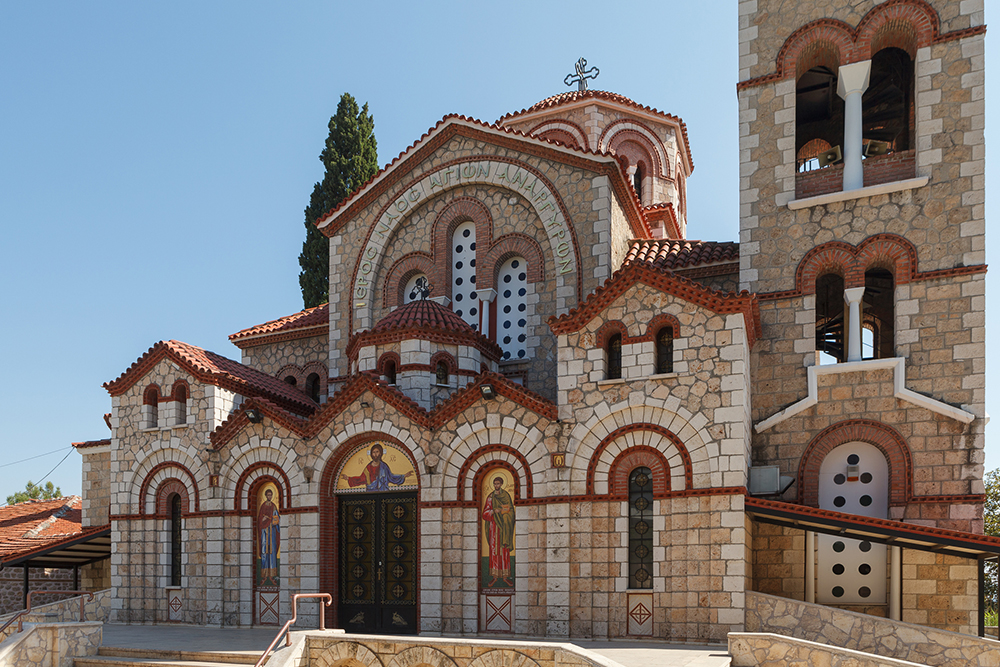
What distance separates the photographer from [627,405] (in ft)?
50.7

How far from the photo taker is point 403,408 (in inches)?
676

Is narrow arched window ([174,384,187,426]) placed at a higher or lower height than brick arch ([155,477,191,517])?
higher

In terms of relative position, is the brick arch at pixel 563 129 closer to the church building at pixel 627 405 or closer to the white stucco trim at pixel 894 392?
the church building at pixel 627 405

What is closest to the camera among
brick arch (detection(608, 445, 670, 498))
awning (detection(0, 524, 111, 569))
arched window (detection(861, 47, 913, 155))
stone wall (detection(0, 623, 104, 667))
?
stone wall (detection(0, 623, 104, 667))

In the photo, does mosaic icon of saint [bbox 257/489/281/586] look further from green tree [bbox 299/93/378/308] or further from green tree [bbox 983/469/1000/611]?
green tree [bbox 983/469/1000/611]

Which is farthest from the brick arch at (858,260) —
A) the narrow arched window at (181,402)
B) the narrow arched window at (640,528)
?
the narrow arched window at (181,402)

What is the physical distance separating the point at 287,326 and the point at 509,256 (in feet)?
22.1

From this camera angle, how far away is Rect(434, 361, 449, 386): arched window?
59.5ft

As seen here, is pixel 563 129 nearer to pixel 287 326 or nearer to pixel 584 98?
pixel 584 98

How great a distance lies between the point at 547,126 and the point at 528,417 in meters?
13.5

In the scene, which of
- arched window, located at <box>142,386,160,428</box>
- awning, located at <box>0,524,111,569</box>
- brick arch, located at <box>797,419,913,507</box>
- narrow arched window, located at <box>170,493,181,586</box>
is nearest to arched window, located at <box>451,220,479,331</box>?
arched window, located at <box>142,386,160,428</box>

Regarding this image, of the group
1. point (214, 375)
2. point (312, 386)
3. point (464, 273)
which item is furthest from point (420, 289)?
point (214, 375)

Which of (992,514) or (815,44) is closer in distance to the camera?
(815,44)

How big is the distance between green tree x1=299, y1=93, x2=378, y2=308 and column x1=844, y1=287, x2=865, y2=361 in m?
17.2
